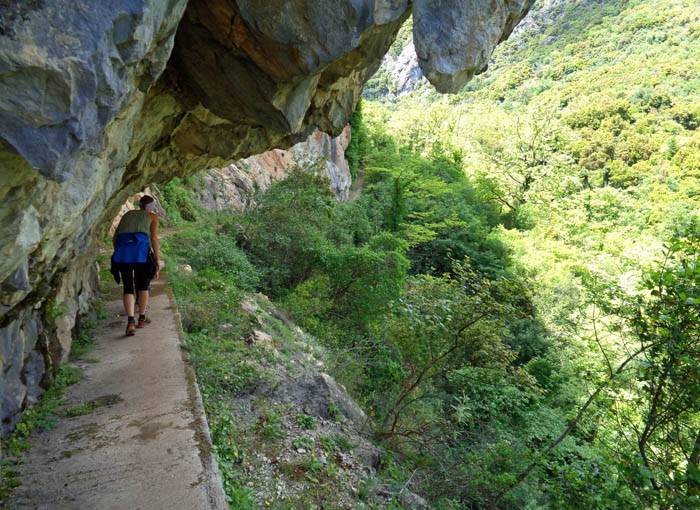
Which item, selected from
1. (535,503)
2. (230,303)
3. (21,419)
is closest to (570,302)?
(535,503)

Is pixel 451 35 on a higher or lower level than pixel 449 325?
higher

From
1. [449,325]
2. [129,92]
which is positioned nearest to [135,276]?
[129,92]

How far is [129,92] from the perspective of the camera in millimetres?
2193

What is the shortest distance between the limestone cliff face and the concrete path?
39 centimetres

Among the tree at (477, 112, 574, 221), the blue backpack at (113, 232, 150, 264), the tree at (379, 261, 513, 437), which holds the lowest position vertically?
the tree at (379, 261, 513, 437)

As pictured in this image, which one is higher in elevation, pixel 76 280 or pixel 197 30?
pixel 197 30

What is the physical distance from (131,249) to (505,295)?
4836mm

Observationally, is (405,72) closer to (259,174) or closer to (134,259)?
(259,174)

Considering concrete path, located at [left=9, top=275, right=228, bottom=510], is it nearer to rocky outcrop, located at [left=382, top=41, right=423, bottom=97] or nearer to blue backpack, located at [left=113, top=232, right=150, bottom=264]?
blue backpack, located at [left=113, top=232, right=150, bottom=264]

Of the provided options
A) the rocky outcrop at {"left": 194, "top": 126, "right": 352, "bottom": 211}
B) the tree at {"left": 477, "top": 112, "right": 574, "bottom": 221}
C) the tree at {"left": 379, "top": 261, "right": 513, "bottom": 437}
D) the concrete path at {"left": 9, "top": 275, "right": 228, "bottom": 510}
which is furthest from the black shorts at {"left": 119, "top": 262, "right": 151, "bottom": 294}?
the tree at {"left": 477, "top": 112, "right": 574, "bottom": 221}

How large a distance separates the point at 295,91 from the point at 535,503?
7101 millimetres

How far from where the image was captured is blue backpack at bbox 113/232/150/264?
4.55 metres

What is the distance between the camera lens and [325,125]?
206 inches

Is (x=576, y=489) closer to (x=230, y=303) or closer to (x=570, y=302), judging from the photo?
(x=230, y=303)
